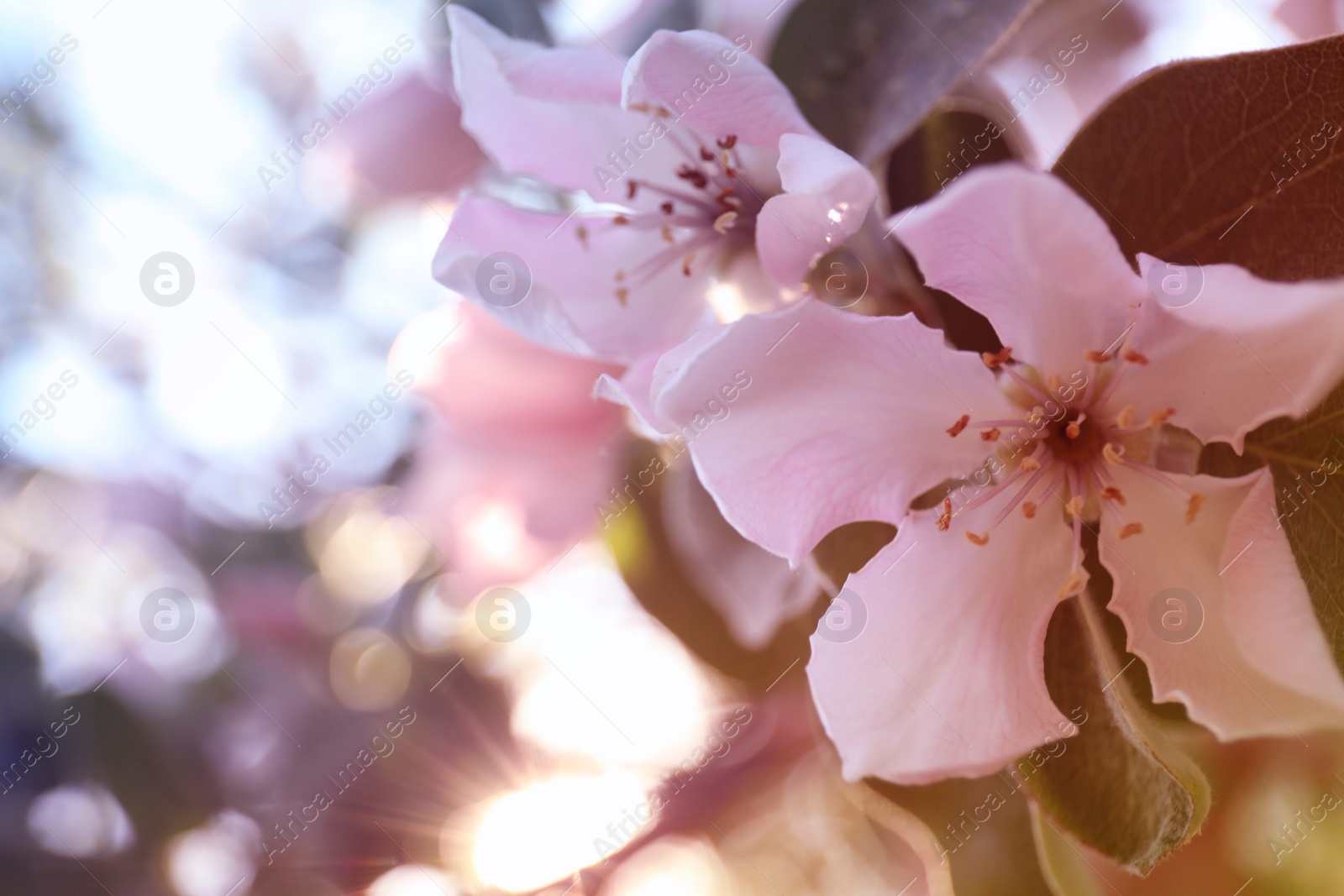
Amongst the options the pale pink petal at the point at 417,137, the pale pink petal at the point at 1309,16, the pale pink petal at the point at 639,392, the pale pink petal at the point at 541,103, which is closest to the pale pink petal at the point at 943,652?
the pale pink petal at the point at 639,392

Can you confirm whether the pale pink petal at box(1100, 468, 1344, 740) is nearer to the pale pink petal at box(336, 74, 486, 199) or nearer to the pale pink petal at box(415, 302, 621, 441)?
the pale pink petal at box(415, 302, 621, 441)

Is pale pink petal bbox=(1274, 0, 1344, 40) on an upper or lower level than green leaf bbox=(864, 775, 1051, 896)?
upper

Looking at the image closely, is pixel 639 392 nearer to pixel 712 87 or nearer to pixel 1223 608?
pixel 712 87

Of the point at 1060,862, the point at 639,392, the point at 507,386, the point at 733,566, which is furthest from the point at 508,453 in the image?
the point at 1060,862

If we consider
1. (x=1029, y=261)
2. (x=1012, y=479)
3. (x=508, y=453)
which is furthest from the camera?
(x=508, y=453)

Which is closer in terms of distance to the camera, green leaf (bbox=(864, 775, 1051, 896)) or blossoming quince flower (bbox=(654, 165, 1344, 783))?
blossoming quince flower (bbox=(654, 165, 1344, 783))

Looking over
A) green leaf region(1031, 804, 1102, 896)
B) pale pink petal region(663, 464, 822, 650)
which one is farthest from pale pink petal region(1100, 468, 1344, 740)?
pale pink petal region(663, 464, 822, 650)
